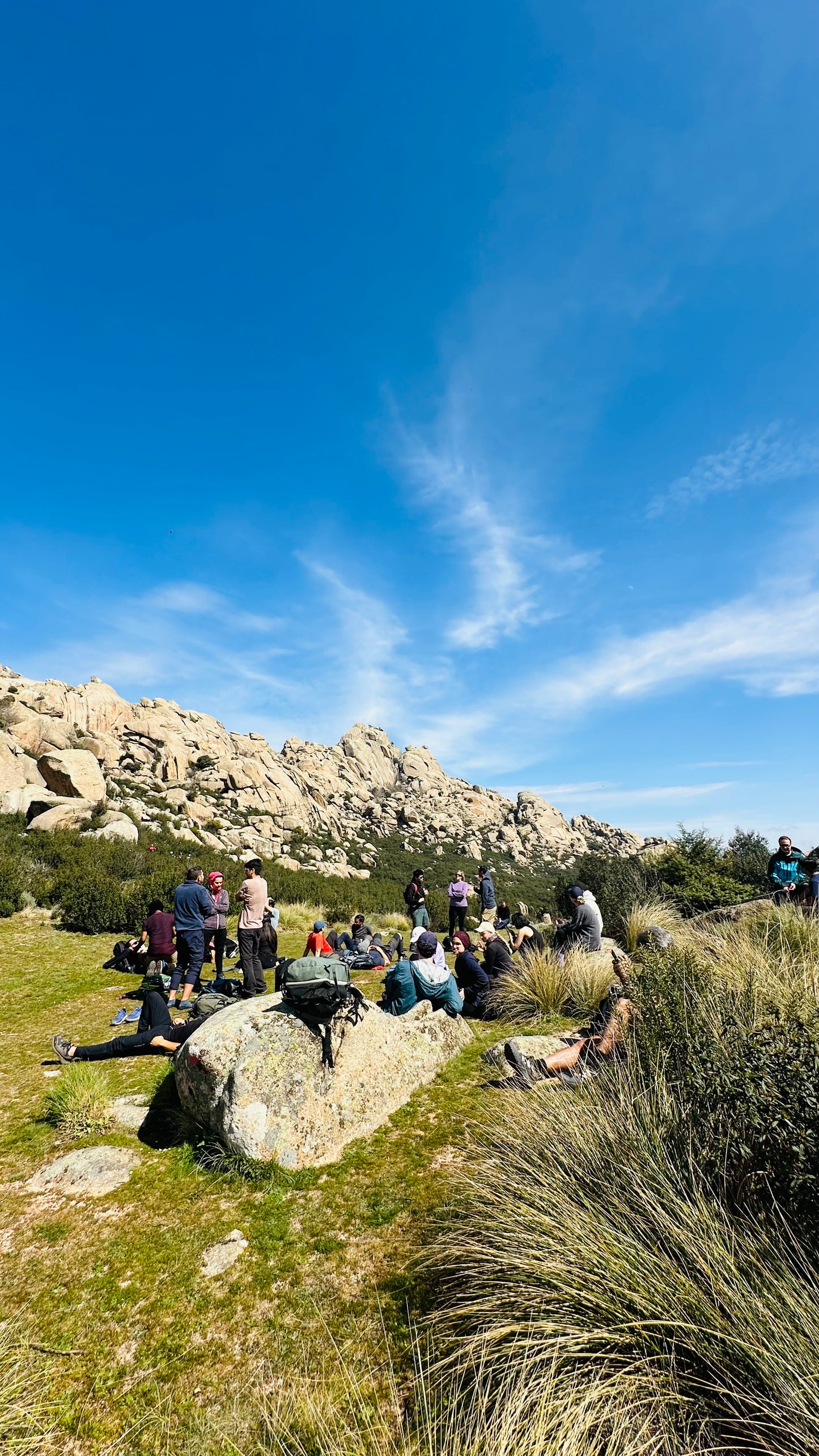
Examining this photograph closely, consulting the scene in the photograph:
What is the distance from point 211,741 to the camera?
60500 millimetres

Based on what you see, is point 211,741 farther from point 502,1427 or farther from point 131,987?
point 502,1427

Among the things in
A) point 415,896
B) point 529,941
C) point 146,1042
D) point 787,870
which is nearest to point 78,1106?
point 146,1042

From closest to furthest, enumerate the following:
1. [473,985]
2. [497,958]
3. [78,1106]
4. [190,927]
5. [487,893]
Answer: [78,1106] < [473,985] < [497,958] < [190,927] < [487,893]

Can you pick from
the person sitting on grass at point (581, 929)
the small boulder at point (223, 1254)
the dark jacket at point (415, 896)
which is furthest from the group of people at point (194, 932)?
the dark jacket at point (415, 896)

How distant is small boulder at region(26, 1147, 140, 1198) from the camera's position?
401 cm

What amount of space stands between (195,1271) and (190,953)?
6.08 meters

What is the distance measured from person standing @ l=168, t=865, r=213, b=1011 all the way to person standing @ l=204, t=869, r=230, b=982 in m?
0.80

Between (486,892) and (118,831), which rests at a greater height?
(118,831)

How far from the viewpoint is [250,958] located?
334 inches

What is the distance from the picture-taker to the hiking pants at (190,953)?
28.7ft

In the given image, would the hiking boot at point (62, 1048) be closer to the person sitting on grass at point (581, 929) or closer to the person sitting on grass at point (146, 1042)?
the person sitting on grass at point (146, 1042)

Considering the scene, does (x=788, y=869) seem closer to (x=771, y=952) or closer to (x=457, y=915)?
(x=771, y=952)

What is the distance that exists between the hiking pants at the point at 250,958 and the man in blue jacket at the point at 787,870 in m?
9.28

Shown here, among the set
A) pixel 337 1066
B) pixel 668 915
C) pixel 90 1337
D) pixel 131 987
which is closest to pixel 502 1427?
pixel 90 1337
